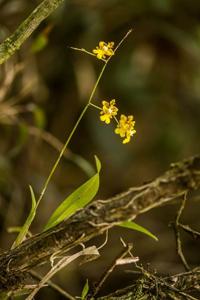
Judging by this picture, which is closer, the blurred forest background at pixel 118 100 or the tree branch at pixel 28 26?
the tree branch at pixel 28 26

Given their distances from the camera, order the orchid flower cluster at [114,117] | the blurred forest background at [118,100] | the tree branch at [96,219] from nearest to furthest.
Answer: the tree branch at [96,219]
the orchid flower cluster at [114,117]
the blurred forest background at [118,100]

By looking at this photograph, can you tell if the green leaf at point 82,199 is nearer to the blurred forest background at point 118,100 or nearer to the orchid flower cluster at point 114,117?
the orchid flower cluster at point 114,117

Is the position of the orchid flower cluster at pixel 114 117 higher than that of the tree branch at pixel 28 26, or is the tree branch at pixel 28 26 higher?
the tree branch at pixel 28 26

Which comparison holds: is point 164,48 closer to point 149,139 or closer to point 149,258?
point 149,139

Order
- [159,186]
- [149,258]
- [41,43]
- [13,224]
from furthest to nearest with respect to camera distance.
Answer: [149,258] < [13,224] < [41,43] < [159,186]

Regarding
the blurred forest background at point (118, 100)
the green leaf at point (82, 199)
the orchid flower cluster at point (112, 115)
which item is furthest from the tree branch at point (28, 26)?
the blurred forest background at point (118, 100)

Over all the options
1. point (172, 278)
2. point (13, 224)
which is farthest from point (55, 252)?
point (13, 224)

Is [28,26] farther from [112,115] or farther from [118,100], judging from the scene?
[118,100]
